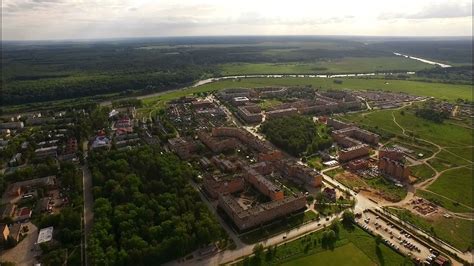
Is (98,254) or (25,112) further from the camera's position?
(25,112)

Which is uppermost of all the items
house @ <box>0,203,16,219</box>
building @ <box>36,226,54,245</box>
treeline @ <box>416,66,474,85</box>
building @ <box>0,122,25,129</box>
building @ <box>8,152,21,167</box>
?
building @ <box>0,122,25,129</box>

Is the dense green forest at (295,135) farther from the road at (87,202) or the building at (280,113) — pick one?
the road at (87,202)

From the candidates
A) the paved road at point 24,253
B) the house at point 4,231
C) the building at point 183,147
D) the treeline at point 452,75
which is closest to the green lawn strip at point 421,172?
the building at point 183,147

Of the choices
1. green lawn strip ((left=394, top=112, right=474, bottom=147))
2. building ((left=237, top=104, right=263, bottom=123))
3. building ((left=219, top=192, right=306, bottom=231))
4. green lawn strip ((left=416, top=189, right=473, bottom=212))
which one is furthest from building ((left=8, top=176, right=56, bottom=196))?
green lawn strip ((left=394, top=112, right=474, bottom=147))

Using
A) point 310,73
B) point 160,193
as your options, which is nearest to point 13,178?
point 160,193

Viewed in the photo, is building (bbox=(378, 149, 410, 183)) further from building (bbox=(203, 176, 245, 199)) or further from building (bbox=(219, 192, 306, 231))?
building (bbox=(203, 176, 245, 199))

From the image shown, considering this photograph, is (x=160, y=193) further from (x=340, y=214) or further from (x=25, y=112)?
(x=25, y=112)
